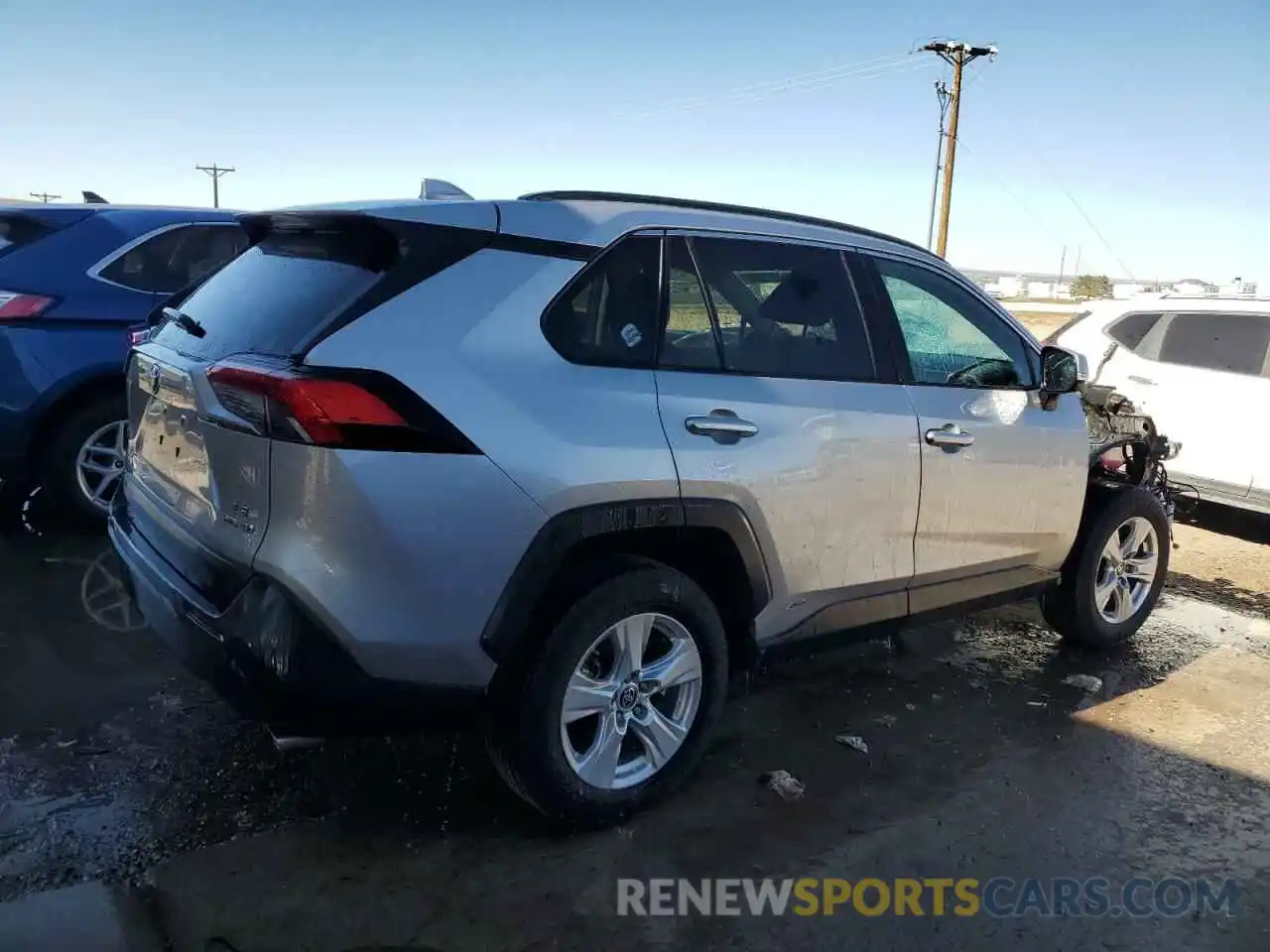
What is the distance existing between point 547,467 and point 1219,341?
6607 millimetres

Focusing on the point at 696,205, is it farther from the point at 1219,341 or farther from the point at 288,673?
the point at 1219,341

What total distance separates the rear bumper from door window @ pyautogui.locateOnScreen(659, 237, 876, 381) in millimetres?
1210

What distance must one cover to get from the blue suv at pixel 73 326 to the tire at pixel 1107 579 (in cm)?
454

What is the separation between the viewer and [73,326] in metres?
5.21

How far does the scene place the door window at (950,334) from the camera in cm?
378

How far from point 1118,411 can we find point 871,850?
344cm

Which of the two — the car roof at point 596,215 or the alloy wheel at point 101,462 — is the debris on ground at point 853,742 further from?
the alloy wheel at point 101,462

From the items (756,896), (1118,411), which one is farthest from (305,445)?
(1118,411)

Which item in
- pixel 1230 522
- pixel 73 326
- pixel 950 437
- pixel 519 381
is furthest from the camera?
pixel 1230 522

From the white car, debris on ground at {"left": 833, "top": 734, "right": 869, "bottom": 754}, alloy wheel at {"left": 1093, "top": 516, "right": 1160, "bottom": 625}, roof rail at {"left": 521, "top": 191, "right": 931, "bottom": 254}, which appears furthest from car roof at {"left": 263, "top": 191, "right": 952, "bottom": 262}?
the white car

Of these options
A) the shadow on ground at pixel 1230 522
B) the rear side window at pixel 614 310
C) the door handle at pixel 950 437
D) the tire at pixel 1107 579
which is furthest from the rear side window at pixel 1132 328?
the rear side window at pixel 614 310

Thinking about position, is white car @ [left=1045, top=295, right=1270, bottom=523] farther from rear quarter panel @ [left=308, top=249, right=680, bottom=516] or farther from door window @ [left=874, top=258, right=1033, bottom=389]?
rear quarter panel @ [left=308, top=249, right=680, bottom=516]

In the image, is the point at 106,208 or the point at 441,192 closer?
the point at 441,192

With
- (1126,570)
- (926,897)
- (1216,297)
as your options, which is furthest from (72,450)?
(1216,297)
